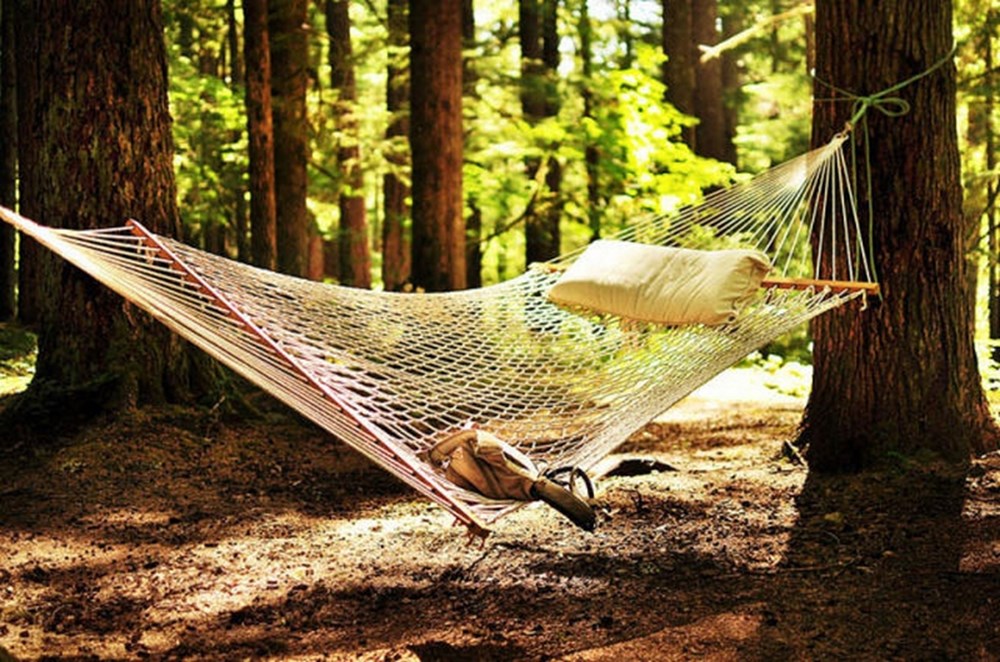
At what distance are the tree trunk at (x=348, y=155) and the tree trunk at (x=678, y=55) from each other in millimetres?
2779

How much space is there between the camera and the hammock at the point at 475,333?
210 cm

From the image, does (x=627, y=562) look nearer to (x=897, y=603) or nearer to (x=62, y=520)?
(x=897, y=603)

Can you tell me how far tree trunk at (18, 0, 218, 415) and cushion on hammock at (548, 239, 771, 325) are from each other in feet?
4.93

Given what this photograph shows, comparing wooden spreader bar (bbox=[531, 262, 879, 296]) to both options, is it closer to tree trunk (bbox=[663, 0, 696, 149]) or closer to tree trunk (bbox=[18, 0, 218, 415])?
tree trunk (bbox=[18, 0, 218, 415])

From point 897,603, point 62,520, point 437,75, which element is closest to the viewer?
point 897,603

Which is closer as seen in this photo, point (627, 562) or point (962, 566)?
point (962, 566)

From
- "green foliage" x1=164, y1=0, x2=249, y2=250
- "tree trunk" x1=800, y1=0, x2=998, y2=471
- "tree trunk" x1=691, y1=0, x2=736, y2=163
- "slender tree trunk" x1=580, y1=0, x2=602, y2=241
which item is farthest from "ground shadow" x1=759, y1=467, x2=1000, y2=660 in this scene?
"tree trunk" x1=691, y1=0, x2=736, y2=163

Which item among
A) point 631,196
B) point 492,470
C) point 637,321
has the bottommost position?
point 492,470

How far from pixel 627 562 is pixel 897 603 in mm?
664

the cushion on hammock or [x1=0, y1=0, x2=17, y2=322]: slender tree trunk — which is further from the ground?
[x1=0, y1=0, x2=17, y2=322]: slender tree trunk

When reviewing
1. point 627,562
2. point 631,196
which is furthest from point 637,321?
point 631,196

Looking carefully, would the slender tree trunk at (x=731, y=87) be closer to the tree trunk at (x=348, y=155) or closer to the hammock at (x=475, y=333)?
the tree trunk at (x=348, y=155)

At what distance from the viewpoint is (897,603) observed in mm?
2160

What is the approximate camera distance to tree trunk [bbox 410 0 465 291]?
5578 mm
